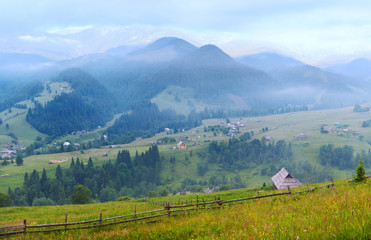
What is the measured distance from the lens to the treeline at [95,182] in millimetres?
129125

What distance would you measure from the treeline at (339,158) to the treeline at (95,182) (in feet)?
421

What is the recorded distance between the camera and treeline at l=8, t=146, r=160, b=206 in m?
129

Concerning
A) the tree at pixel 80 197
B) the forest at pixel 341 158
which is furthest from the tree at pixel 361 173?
the forest at pixel 341 158

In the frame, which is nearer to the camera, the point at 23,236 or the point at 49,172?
the point at 23,236

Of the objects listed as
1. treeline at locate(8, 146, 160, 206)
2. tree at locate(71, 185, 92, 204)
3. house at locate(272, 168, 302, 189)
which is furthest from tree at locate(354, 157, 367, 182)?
treeline at locate(8, 146, 160, 206)

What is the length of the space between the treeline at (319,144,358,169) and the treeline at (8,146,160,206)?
128 metres

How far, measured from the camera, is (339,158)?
189625mm

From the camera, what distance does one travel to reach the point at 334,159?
621 ft

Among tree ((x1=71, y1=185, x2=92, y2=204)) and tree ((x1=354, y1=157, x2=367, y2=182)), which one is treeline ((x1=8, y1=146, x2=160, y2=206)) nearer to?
tree ((x1=71, y1=185, x2=92, y2=204))

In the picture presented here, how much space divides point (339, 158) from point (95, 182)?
175723 millimetres

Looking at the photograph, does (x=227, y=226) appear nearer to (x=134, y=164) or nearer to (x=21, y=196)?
(x=21, y=196)

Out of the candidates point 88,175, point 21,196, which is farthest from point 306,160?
point 21,196

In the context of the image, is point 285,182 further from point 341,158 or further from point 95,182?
point 341,158

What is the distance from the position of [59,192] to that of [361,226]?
5897 inches
